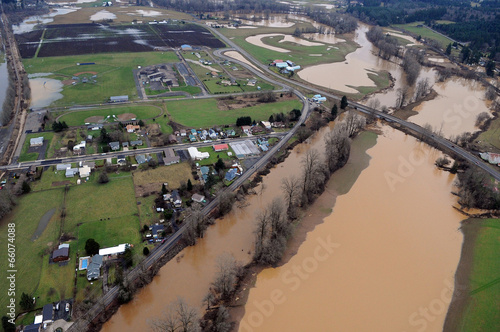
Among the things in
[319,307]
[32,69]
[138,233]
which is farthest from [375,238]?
A: [32,69]

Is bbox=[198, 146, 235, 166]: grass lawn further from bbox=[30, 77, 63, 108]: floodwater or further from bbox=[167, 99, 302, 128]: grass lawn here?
bbox=[30, 77, 63, 108]: floodwater

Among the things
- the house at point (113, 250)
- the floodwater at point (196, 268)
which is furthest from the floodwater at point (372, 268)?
the house at point (113, 250)

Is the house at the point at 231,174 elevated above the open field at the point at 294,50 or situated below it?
below

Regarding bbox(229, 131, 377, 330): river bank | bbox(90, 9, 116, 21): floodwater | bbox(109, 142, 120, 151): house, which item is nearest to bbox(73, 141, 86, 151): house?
bbox(109, 142, 120, 151): house

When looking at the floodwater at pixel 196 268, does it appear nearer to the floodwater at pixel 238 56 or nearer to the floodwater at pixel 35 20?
the floodwater at pixel 238 56

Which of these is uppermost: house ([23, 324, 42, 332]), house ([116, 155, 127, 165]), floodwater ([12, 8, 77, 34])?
floodwater ([12, 8, 77, 34])

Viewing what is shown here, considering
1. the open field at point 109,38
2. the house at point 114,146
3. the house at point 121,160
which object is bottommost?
the house at point 121,160

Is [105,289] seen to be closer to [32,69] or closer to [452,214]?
[452,214]
